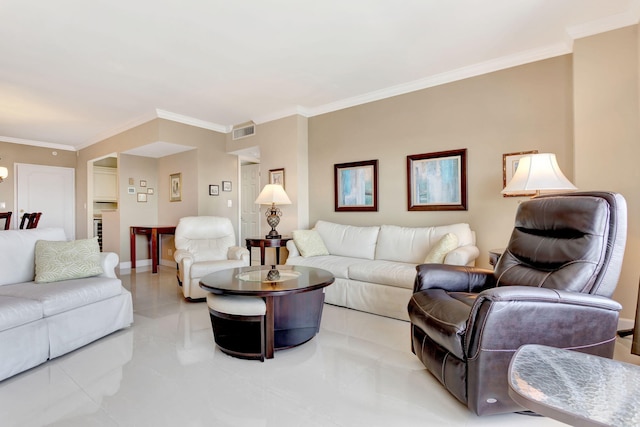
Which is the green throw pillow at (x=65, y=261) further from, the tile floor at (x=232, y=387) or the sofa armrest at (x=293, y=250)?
the sofa armrest at (x=293, y=250)

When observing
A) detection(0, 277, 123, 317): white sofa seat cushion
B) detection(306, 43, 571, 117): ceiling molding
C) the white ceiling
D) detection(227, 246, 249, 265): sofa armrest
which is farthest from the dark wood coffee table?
detection(306, 43, 571, 117): ceiling molding

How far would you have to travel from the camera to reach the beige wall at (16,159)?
19.9 ft

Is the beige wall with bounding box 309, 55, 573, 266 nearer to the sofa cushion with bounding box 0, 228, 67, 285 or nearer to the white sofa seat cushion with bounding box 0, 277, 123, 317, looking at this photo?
the white sofa seat cushion with bounding box 0, 277, 123, 317

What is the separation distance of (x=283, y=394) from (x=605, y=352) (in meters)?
1.68

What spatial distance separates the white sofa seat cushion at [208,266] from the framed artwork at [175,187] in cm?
256

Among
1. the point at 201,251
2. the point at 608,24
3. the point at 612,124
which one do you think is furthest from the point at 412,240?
the point at 201,251

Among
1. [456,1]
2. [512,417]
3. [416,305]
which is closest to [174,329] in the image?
[416,305]

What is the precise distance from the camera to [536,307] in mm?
1521

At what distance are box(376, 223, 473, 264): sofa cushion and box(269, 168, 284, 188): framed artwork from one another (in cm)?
180

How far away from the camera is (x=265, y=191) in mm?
4352

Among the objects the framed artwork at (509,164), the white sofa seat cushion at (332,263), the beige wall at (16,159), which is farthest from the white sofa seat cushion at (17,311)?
the beige wall at (16,159)

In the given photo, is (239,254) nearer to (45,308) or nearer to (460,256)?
(45,308)

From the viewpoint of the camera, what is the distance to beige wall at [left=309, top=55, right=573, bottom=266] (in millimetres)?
3039

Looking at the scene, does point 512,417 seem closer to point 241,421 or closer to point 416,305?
point 416,305
